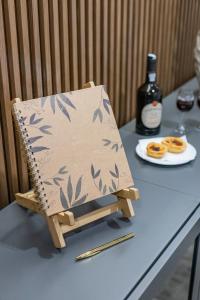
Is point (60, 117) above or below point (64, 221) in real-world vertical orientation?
above

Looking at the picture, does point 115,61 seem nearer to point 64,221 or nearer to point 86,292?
point 64,221

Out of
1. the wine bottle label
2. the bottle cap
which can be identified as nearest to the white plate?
the wine bottle label

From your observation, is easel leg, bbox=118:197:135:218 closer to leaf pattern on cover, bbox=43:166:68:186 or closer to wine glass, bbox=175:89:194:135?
leaf pattern on cover, bbox=43:166:68:186

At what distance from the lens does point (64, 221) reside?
2.90ft

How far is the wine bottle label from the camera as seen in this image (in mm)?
1366

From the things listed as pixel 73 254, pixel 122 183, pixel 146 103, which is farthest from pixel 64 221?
pixel 146 103

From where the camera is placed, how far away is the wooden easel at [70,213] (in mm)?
884

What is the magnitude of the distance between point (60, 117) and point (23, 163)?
0.82 ft

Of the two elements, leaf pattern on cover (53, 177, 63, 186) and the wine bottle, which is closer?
leaf pattern on cover (53, 177, 63, 186)

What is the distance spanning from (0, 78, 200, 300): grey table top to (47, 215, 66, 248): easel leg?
19mm

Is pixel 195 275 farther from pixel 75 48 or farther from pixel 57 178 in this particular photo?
pixel 75 48

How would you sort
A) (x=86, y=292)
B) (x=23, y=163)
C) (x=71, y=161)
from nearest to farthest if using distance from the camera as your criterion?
(x=86, y=292), (x=71, y=161), (x=23, y=163)

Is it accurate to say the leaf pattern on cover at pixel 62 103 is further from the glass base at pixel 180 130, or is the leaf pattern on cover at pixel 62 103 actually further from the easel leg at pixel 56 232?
the glass base at pixel 180 130

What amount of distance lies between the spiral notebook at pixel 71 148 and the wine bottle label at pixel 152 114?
15.2 inches
